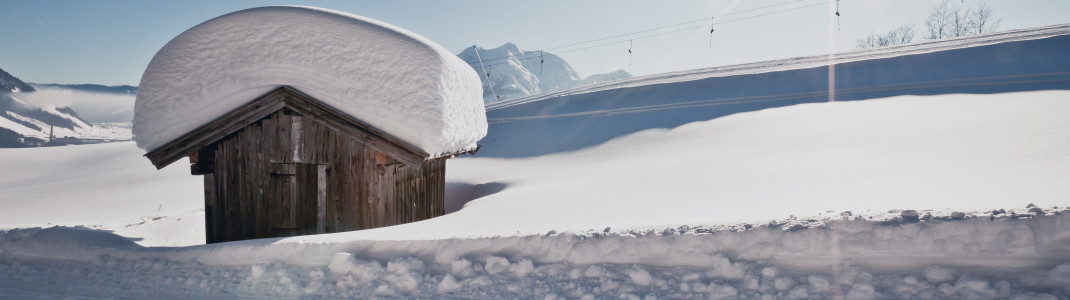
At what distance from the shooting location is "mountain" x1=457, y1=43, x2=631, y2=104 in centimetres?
11306

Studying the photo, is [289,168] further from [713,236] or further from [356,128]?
[713,236]

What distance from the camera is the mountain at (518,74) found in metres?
113

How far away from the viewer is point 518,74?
450 ft

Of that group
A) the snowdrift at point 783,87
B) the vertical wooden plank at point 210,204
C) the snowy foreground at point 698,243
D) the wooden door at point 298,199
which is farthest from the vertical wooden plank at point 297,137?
the snowdrift at point 783,87

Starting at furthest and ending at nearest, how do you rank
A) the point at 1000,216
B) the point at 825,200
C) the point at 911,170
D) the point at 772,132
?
the point at 772,132
the point at 911,170
the point at 825,200
the point at 1000,216

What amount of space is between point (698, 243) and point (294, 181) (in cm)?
598

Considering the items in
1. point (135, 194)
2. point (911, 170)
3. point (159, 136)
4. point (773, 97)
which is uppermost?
point (773, 97)

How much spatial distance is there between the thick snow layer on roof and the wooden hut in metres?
0.22

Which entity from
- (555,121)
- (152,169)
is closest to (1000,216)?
(555,121)

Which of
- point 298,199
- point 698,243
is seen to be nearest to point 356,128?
point 298,199

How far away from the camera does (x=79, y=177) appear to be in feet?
64.5

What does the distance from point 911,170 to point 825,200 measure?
284 centimetres

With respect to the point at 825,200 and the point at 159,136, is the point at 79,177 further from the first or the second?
the point at 825,200

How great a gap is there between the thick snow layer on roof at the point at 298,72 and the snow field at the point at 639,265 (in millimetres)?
2667
